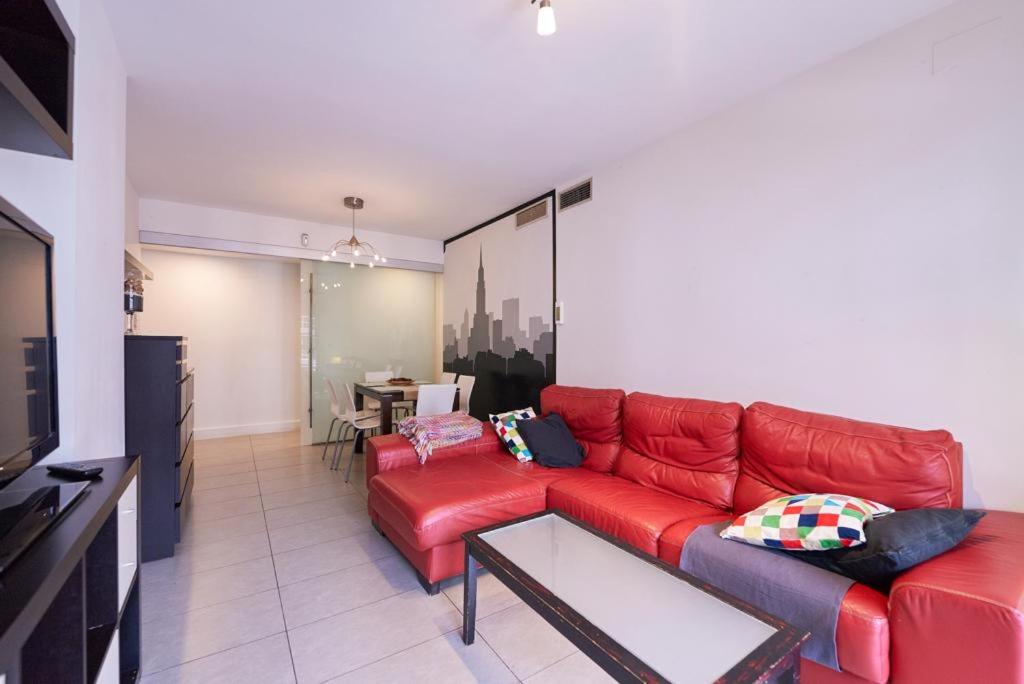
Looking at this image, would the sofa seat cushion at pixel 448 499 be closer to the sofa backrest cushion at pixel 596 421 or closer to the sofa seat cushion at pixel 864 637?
the sofa backrest cushion at pixel 596 421

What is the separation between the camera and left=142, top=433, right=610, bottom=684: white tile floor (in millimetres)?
1608

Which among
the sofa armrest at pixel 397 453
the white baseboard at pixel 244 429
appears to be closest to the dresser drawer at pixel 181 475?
the sofa armrest at pixel 397 453

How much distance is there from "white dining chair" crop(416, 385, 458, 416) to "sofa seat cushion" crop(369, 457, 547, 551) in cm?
112

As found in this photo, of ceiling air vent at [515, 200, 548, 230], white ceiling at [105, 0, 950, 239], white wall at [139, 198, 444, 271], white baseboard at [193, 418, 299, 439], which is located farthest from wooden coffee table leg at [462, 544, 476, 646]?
white baseboard at [193, 418, 299, 439]

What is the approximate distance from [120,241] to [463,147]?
1.96 m

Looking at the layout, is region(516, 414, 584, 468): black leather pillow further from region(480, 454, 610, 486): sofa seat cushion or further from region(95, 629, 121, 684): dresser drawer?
region(95, 629, 121, 684): dresser drawer

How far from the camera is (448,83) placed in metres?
2.20

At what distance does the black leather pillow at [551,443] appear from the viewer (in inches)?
107

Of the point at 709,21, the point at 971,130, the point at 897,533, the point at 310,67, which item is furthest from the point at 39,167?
the point at 971,130

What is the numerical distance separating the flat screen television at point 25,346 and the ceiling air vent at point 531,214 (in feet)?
10.3

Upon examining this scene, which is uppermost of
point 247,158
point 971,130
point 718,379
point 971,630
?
point 247,158

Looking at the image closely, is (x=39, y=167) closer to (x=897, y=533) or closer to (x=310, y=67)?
(x=310, y=67)

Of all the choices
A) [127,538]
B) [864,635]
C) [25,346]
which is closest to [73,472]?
[127,538]

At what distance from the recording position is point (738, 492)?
2.06 meters
